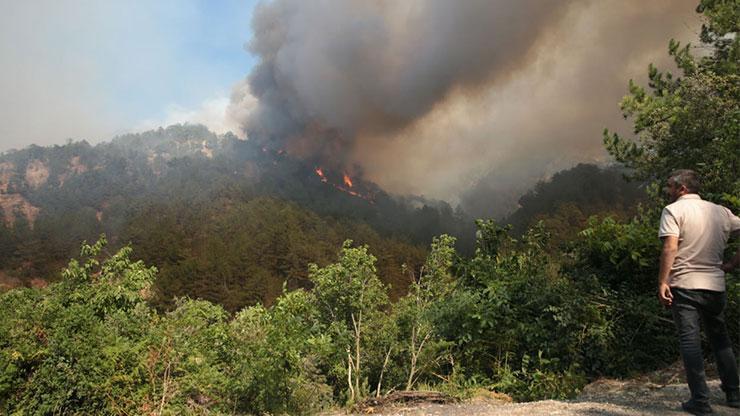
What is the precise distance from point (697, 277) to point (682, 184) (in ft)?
2.32

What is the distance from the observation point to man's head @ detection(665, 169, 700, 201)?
11.2 feet

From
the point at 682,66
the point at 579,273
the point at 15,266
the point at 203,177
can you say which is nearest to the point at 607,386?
the point at 579,273

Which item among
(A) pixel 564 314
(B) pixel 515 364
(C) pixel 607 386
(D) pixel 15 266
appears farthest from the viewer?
(D) pixel 15 266

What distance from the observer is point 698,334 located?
319 centimetres

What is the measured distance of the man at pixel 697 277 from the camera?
322cm

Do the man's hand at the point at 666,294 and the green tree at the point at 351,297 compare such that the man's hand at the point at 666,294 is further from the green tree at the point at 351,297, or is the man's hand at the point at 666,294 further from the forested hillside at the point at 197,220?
the forested hillside at the point at 197,220

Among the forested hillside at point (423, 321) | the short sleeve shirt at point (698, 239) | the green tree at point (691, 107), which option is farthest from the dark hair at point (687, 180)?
the green tree at point (691, 107)

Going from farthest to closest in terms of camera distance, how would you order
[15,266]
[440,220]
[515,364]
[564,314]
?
[440,220]
[15,266]
[515,364]
[564,314]

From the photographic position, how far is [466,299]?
278 inches

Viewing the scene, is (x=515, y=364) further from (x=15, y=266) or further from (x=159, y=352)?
(x=15, y=266)

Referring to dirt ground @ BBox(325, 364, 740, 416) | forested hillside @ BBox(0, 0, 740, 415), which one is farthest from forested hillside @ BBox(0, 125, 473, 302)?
dirt ground @ BBox(325, 364, 740, 416)

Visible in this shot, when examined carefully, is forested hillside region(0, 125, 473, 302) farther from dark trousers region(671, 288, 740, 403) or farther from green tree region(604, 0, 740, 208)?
dark trousers region(671, 288, 740, 403)

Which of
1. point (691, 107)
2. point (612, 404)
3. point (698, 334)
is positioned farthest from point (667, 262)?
point (691, 107)

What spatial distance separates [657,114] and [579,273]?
235 inches
